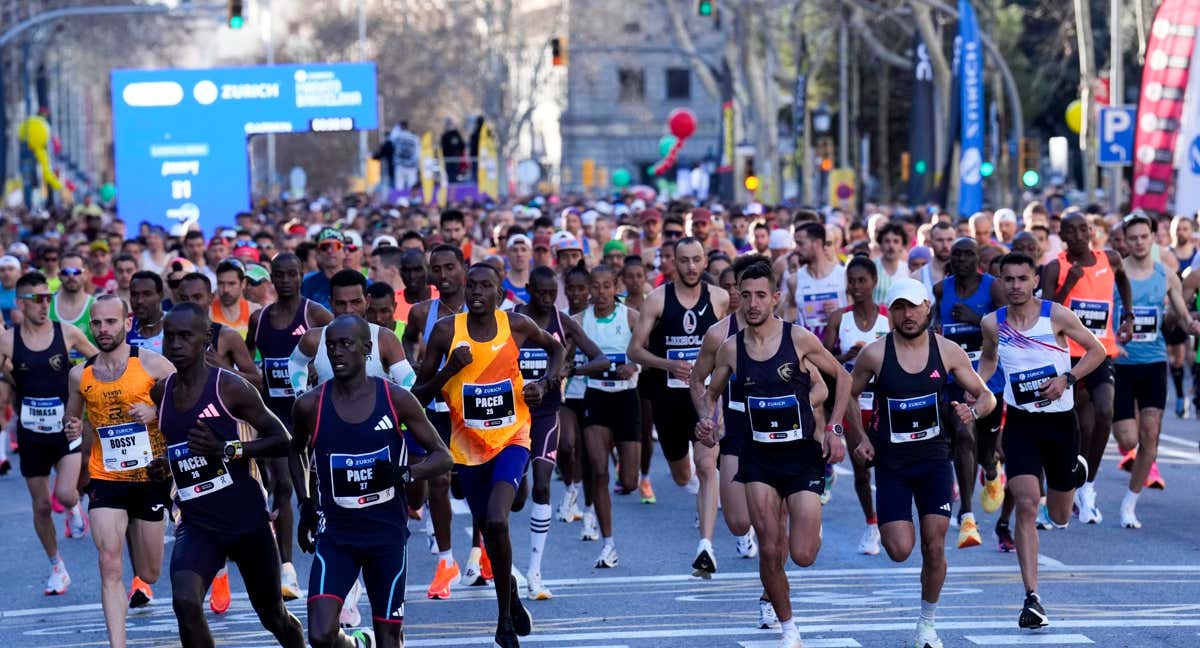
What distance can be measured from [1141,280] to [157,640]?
23.9ft

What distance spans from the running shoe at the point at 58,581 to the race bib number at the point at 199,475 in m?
3.64

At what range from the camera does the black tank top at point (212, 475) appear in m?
8.30

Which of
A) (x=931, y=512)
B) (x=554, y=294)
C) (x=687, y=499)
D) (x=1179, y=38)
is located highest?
(x=1179, y=38)

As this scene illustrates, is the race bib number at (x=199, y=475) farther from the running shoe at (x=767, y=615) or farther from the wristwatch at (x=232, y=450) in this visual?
the running shoe at (x=767, y=615)

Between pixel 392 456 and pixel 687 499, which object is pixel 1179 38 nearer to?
pixel 687 499

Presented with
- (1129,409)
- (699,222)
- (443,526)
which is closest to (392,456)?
(443,526)

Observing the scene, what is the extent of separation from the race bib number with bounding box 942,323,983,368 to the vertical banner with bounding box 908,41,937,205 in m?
25.3

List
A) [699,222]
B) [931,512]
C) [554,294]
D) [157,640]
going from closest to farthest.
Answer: [931,512], [157,640], [554,294], [699,222]

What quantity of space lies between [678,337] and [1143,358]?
330 cm

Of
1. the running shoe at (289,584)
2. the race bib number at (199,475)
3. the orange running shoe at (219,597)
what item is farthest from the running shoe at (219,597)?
the race bib number at (199,475)

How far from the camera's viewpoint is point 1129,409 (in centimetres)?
1390

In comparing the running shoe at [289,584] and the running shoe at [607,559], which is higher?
the running shoe at [289,584]

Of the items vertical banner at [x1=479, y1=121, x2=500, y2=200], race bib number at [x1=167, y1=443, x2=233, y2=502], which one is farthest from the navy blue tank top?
vertical banner at [x1=479, y1=121, x2=500, y2=200]

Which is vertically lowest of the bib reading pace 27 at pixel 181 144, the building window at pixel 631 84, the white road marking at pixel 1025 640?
the white road marking at pixel 1025 640
